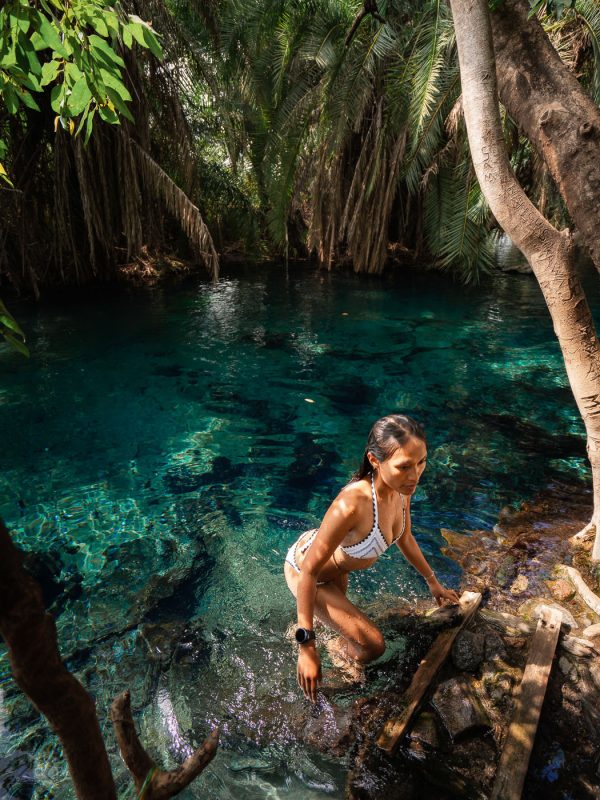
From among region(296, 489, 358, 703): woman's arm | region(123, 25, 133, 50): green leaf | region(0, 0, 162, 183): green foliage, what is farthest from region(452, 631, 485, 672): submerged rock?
region(123, 25, 133, 50): green leaf

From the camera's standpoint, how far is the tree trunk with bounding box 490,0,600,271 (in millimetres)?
3355

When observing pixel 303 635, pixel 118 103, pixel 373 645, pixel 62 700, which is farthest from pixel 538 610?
pixel 118 103

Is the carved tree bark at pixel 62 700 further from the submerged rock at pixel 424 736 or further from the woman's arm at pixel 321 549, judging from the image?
the submerged rock at pixel 424 736

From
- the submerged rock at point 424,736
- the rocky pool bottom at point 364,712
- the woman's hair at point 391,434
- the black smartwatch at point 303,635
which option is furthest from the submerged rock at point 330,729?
the woman's hair at point 391,434

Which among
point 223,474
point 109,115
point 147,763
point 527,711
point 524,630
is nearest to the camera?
point 147,763

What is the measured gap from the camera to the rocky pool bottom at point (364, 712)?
8.38ft

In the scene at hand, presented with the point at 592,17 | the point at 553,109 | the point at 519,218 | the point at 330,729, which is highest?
the point at 592,17

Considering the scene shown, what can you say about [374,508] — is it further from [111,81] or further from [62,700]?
[111,81]

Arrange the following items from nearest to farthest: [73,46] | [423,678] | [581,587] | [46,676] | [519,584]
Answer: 1. [46,676]
2. [73,46]
3. [423,678]
4. [581,587]
5. [519,584]

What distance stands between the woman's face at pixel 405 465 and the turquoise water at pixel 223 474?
4.19ft

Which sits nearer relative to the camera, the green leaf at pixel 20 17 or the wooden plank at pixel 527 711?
the green leaf at pixel 20 17

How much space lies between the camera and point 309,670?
260cm

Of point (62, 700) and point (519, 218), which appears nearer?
point (62, 700)

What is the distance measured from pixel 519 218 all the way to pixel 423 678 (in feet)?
8.93
